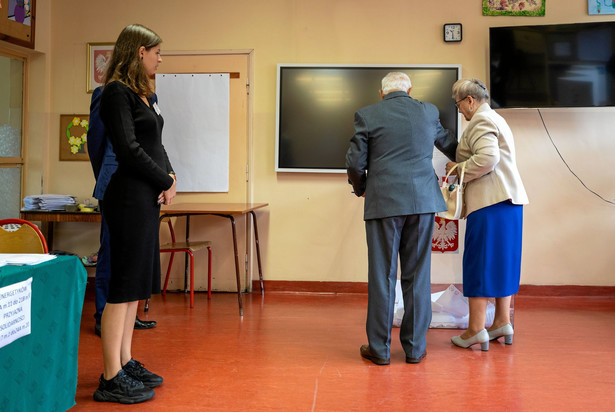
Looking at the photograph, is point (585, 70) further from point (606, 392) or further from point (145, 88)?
point (145, 88)

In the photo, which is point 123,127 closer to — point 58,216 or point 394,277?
point 394,277

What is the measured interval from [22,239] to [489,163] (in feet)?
7.30

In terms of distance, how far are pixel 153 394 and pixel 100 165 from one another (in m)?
1.41

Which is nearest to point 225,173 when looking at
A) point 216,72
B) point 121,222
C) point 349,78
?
point 216,72

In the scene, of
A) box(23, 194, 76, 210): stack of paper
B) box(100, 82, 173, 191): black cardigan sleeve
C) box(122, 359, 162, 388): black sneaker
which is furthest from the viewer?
box(23, 194, 76, 210): stack of paper

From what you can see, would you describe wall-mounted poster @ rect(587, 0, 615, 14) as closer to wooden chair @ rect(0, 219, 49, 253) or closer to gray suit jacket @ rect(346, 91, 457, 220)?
gray suit jacket @ rect(346, 91, 457, 220)

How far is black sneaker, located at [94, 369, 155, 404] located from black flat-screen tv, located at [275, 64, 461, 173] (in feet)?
8.64

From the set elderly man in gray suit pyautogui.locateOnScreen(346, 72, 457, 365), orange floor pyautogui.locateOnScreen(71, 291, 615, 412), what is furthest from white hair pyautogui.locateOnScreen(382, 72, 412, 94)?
orange floor pyautogui.locateOnScreen(71, 291, 615, 412)

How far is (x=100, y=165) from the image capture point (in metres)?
3.16

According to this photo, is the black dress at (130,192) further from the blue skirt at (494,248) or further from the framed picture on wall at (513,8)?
the framed picture on wall at (513,8)

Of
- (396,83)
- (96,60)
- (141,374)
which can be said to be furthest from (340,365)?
(96,60)

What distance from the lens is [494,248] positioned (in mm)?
3014

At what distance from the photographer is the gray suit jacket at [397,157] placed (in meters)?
2.76

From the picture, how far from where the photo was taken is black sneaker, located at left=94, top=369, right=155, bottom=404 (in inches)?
88.7
